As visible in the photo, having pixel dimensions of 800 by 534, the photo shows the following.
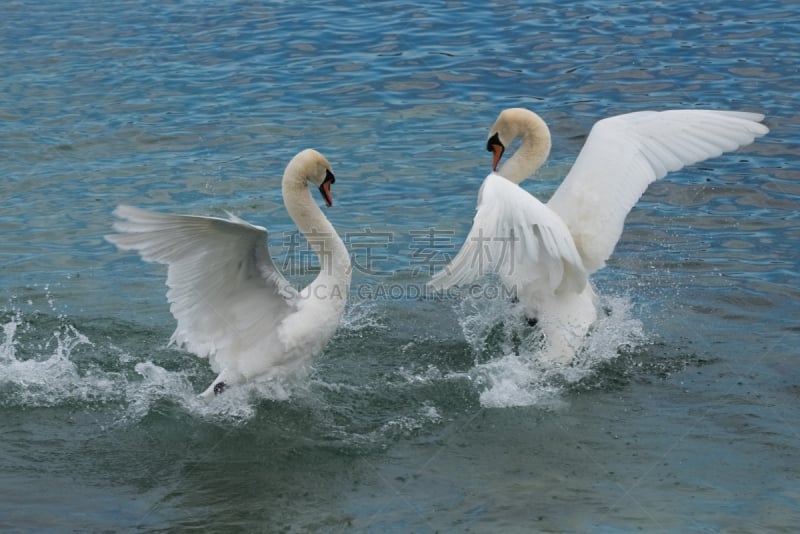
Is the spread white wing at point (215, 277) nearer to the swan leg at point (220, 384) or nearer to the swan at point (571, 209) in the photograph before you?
the swan leg at point (220, 384)

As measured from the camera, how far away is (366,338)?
7.30 meters

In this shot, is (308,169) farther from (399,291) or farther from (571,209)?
(399,291)

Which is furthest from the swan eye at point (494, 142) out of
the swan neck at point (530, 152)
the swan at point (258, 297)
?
the swan at point (258, 297)

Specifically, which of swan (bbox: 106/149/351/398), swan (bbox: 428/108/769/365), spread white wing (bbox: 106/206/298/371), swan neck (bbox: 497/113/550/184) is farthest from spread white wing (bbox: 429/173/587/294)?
swan neck (bbox: 497/113/550/184)

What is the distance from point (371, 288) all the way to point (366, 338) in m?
0.97

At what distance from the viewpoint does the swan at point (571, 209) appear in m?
5.80

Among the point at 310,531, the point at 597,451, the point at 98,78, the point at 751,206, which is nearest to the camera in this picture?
the point at 310,531

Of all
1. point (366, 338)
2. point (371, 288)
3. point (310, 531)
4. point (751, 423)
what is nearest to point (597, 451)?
point (751, 423)

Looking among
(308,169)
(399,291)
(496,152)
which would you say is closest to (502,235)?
(308,169)

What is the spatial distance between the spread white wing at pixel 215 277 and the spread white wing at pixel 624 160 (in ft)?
6.27

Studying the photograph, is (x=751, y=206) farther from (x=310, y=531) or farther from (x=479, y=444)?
(x=310, y=531)

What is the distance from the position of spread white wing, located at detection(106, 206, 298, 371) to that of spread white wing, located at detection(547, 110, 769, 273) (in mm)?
1911

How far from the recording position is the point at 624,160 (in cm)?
704

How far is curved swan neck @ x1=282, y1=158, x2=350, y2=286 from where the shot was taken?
620 cm
